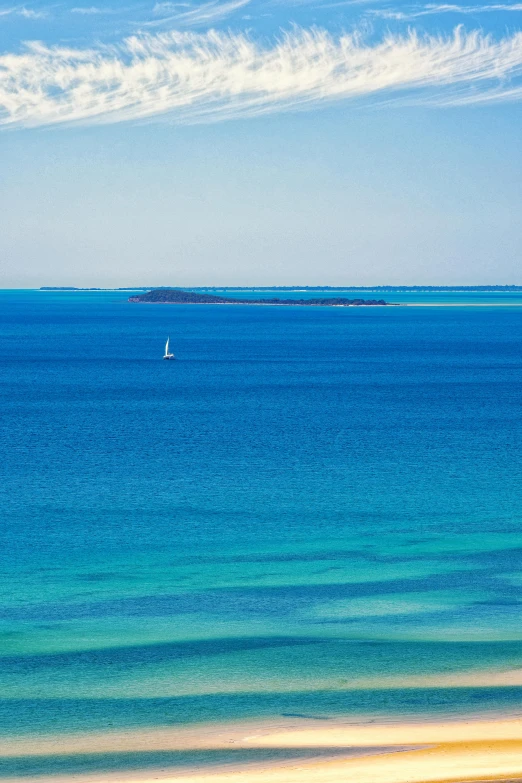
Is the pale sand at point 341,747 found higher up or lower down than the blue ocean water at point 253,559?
lower down

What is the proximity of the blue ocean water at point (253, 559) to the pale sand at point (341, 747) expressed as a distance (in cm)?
87

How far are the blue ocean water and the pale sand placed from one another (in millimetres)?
870

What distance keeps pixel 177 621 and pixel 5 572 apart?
7465 mm

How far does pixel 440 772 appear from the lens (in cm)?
1706

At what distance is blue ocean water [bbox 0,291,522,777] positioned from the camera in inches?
877

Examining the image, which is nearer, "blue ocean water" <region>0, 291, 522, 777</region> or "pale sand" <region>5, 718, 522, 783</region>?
"pale sand" <region>5, 718, 522, 783</region>

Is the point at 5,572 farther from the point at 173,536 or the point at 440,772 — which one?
the point at 440,772

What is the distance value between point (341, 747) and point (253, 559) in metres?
14.8

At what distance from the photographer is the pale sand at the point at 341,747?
56.3 feet

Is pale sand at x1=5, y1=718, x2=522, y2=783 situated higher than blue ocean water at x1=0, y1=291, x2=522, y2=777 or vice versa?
blue ocean water at x1=0, y1=291, x2=522, y2=777

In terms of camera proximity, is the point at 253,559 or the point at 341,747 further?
the point at 253,559

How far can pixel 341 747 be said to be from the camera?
62.1 ft

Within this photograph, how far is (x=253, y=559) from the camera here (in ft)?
110

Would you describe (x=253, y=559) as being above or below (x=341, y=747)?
above
